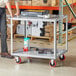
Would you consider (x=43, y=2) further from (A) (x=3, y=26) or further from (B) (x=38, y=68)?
(B) (x=38, y=68)

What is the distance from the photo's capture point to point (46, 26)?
769cm

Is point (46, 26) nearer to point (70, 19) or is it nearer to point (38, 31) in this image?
point (38, 31)

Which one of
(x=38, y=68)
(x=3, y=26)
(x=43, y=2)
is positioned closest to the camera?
(x=38, y=68)

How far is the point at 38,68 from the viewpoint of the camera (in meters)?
5.25

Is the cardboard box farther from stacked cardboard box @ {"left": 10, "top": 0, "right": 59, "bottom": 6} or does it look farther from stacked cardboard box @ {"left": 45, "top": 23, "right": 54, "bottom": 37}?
stacked cardboard box @ {"left": 45, "top": 23, "right": 54, "bottom": 37}

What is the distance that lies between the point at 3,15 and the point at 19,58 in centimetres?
95

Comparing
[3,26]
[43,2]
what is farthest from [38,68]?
[43,2]

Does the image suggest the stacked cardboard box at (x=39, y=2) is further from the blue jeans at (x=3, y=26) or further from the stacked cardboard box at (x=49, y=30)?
the blue jeans at (x=3, y=26)

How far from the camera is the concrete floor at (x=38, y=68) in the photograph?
4.95 metres

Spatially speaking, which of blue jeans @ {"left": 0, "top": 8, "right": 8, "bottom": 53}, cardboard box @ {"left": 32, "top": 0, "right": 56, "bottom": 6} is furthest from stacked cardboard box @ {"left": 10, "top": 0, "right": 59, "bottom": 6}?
blue jeans @ {"left": 0, "top": 8, "right": 8, "bottom": 53}

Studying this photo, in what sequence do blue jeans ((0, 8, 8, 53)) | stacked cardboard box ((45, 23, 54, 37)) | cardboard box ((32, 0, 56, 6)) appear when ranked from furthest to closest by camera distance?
1. stacked cardboard box ((45, 23, 54, 37))
2. cardboard box ((32, 0, 56, 6))
3. blue jeans ((0, 8, 8, 53))

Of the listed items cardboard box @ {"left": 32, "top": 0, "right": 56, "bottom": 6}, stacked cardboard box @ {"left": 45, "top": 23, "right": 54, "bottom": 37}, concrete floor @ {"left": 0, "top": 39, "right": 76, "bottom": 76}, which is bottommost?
concrete floor @ {"left": 0, "top": 39, "right": 76, "bottom": 76}

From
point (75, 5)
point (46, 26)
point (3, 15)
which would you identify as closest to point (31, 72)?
point (3, 15)

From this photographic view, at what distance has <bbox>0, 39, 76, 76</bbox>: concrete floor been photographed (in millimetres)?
4953
